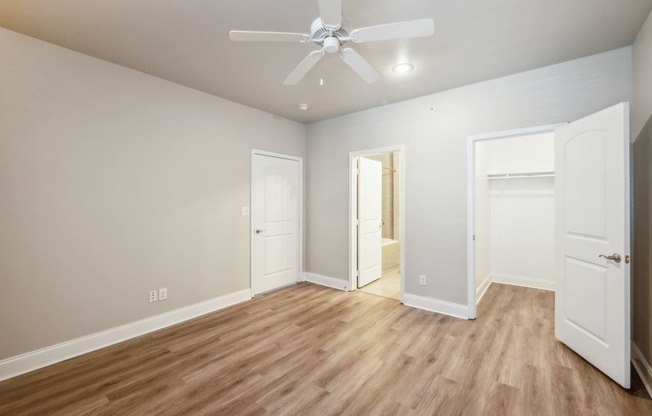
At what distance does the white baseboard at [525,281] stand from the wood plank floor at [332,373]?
4.01ft

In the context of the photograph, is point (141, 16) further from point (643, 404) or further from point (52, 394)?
point (643, 404)

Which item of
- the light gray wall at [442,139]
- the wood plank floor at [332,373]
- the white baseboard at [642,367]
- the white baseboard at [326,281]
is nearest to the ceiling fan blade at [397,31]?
the light gray wall at [442,139]

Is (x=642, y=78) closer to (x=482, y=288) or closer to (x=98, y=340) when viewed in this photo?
(x=482, y=288)

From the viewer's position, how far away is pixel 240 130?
382cm

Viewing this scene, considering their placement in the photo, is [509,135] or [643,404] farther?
[509,135]

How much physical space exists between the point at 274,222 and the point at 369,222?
1.54 metres

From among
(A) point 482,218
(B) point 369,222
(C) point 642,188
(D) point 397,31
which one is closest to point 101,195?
(D) point 397,31

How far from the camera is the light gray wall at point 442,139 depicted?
2635 millimetres

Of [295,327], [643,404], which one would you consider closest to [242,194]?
[295,327]

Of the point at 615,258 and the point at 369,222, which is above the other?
the point at 369,222

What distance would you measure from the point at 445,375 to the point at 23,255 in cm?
349

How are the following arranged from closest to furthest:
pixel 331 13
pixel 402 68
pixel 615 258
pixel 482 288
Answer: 1. pixel 331 13
2. pixel 615 258
3. pixel 402 68
4. pixel 482 288

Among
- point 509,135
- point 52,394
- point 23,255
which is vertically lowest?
point 52,394

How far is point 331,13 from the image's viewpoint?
1535 millimetres
